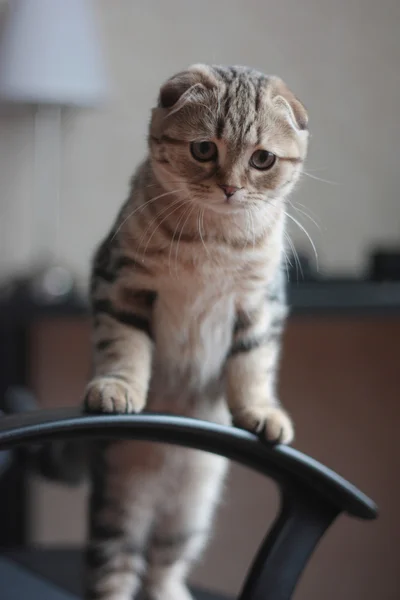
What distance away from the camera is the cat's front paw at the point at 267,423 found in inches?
32.1

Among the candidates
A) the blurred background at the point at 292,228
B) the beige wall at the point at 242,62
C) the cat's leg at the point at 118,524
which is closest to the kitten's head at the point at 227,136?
the cat's leg at the point at 118,524

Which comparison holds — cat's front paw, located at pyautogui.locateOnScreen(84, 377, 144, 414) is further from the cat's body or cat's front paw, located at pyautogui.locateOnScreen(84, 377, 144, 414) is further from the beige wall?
the beige wall

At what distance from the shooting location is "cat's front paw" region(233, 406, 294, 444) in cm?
81

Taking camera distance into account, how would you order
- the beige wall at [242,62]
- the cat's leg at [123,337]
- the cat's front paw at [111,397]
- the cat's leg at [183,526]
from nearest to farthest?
Result: the cat's front paw at [111,397] < the cat's leg at [123,337] < the cat's leg at [183,526] < the beige wall at [242,62]

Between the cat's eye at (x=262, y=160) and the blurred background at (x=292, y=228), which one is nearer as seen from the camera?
the cat's eye at (x=262, y=160)

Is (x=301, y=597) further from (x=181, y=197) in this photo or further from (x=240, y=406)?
(x=181, y=197)

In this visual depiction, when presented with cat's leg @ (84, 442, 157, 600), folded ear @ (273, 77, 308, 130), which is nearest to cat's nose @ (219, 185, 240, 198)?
folded ear @ (273, 77, 308, 130)

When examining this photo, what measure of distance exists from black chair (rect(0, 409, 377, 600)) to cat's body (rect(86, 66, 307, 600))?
7 cm

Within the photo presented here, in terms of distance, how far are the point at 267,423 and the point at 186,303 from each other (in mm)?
178

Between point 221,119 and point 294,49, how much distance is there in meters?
0.95

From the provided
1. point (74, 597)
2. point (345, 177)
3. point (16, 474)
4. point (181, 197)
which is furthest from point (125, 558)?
point (345, 177)

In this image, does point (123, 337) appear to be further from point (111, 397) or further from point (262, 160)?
point (262, 160)

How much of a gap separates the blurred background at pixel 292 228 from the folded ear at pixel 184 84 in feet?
2.16

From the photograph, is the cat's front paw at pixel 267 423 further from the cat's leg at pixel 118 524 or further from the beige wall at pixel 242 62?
the beige wall at pixel 242 62
